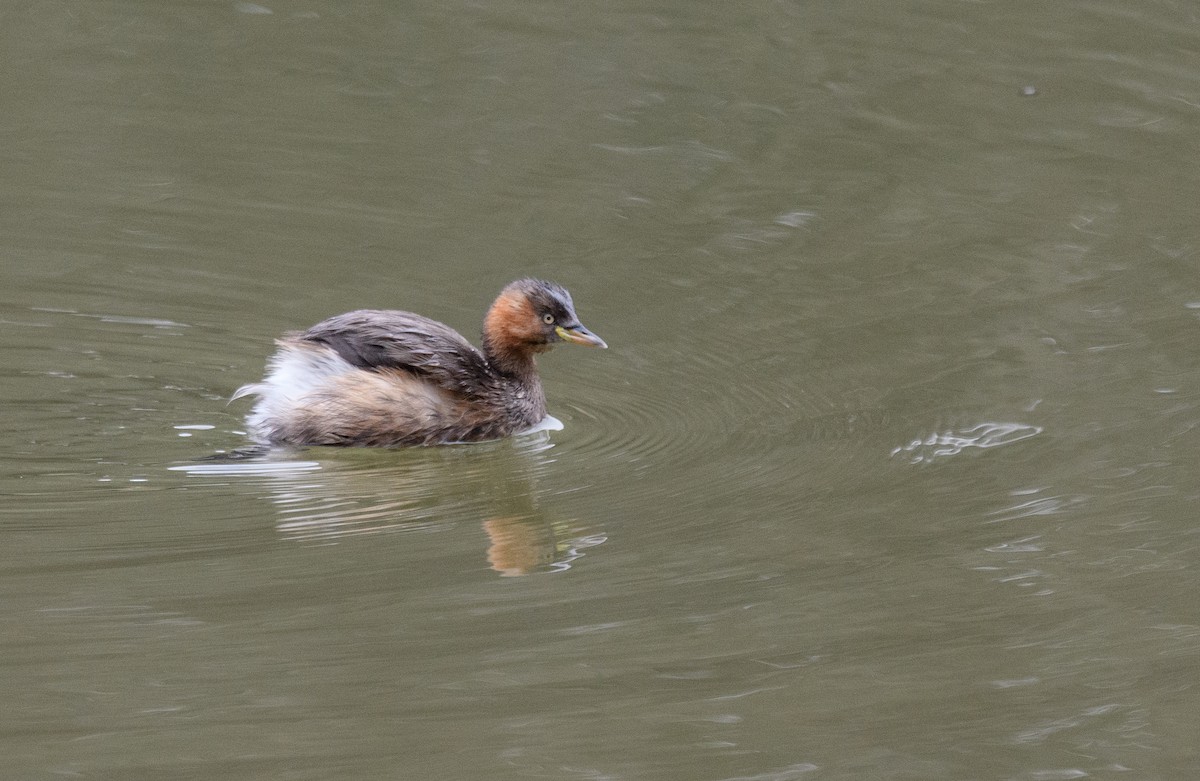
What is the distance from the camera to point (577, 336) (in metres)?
6.95

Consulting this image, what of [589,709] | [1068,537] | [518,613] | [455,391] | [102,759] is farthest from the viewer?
[455,391]

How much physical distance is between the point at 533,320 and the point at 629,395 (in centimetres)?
46

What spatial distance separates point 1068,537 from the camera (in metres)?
5.26

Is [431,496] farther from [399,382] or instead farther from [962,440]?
[962,440]

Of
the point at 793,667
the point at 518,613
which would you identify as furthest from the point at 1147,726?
the point at 518,613

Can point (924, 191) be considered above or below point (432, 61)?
below

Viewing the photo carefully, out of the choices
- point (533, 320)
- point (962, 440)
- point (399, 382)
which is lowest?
point (962, 440)

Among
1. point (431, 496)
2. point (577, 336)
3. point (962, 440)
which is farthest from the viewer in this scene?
point (577, 336)

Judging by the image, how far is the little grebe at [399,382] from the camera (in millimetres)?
6508

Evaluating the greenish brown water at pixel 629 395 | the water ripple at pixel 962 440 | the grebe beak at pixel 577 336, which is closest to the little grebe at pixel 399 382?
the grebe beak at pixel 577 336

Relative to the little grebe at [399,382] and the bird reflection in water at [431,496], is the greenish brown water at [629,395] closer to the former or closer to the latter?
the bird reflection in water at [431,496]

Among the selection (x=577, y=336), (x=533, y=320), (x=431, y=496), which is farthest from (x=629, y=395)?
(x=431, y=496)

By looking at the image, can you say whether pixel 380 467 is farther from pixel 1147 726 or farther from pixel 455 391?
pixel 1147 726

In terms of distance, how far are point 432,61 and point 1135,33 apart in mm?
4040
